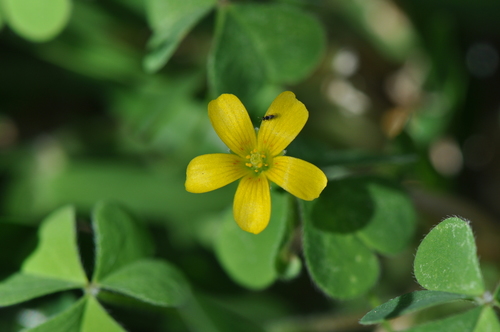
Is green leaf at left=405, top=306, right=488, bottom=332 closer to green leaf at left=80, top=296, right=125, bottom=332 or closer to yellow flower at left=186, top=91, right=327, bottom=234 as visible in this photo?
yellow flower at left=186, top=91, right=327, bottom=234

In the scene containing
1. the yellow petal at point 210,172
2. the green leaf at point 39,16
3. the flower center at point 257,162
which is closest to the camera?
the yellow petal at point 210,172

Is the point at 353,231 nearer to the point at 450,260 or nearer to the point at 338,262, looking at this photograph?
the point at 338,262

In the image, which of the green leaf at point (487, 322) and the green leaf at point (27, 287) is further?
the green leaf at point (27, 287)

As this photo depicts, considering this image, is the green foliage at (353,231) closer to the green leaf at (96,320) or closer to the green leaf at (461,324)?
the green leaf at (461,324)

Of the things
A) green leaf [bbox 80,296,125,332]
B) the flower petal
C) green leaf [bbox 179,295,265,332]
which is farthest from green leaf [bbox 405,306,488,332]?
green leaf [bbox 80,296,125,332]

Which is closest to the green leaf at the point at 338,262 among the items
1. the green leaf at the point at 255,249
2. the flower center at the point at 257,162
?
the green leaf at the point at 255,249

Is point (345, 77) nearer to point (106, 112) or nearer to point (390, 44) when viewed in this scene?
point (390, 44)

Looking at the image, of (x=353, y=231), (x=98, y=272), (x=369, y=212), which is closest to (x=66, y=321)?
(x=98, y=272)
